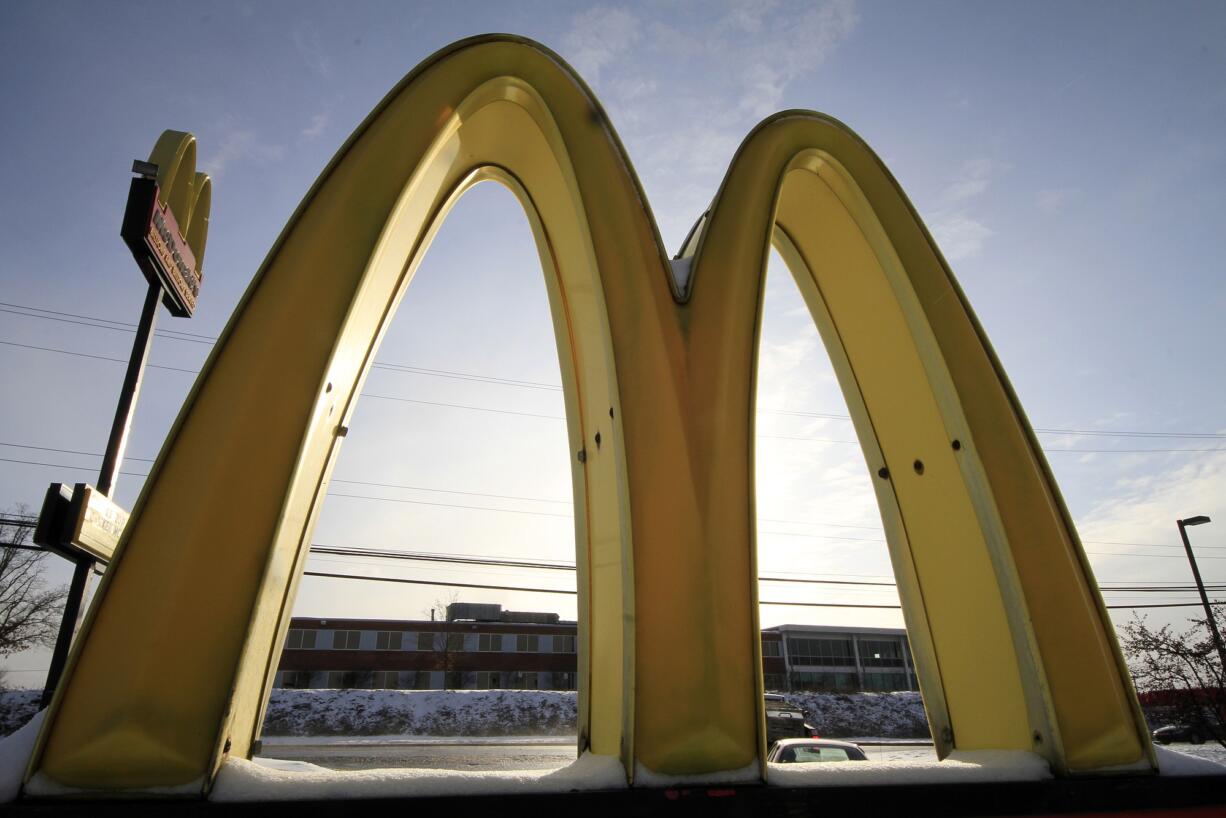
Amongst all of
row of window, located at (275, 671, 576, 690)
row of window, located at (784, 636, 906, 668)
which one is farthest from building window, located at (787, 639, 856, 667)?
row of window, located at (275, 671, 576, 690)

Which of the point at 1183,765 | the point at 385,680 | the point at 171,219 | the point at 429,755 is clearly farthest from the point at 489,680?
the point at 1183,765

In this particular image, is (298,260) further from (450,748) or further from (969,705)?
(450,748)

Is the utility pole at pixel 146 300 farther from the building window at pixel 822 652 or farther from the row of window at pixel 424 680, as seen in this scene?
the building window at pixel 822 652

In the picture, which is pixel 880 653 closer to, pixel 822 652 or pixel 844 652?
pixel 844 652

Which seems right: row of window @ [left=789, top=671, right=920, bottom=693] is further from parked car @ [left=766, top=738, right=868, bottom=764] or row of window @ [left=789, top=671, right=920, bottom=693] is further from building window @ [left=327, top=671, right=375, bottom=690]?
parked car @ [left=766, top=738, right=868, bottom=764]

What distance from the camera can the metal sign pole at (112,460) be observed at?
3701 mm

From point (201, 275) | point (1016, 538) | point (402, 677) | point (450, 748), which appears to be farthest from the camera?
point (402, 677)

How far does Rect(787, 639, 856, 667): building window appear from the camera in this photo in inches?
1839

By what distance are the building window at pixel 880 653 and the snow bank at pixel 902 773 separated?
49.4 m

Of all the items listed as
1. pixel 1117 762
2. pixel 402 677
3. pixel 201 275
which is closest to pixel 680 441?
pixel 1117 762

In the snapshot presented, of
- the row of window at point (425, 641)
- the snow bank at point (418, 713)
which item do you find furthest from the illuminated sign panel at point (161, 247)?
the row of window at point (425, 641)

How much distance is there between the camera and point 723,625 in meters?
3.38

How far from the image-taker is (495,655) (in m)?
41.0

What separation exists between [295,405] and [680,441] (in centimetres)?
192
